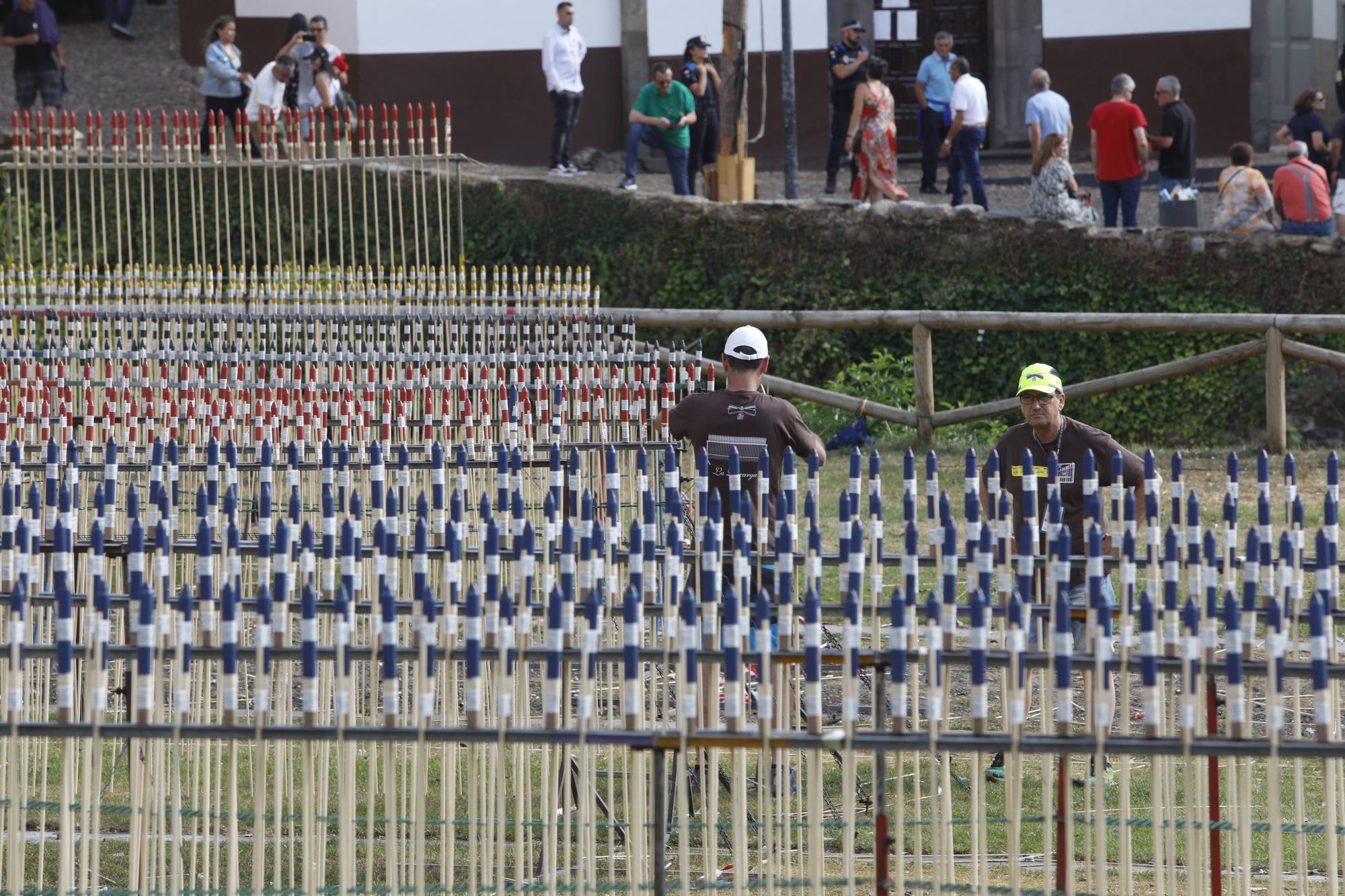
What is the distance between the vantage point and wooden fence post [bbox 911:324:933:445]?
14281 millimetres

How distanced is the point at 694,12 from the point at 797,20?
1164 millimetres

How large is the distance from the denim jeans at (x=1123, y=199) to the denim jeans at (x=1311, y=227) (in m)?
1.34

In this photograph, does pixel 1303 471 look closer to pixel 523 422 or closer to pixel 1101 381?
pixel 1101 381

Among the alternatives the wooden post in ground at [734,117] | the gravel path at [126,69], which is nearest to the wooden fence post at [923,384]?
the wooden post in ground at [734,117]

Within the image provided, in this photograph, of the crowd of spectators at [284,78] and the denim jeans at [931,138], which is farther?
the denim jeans at [931,138]

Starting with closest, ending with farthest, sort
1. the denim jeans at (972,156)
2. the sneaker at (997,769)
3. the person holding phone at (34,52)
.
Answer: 1. the sneaker at (997,769)
2. the denim jeans at (972,156)
3. the person holding phone at (34,52)

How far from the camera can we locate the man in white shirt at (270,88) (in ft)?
62.1

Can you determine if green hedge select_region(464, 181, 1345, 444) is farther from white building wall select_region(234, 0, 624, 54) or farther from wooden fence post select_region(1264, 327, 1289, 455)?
white building wall select_region(234, 0, 624, 54)

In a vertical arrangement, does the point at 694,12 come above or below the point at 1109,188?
above

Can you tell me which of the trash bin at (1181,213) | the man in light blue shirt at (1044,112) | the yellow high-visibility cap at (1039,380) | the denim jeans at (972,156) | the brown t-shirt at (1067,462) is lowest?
the brown t-shirt at (1067,462)

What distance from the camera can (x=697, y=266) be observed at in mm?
18531

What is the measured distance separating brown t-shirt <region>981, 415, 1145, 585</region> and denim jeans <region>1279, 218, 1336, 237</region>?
9.69 meters

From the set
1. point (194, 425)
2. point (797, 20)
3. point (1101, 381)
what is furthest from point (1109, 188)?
point (194, 425)

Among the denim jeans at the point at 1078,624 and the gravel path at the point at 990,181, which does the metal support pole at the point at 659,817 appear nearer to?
the denim jeans at the point at 1078,624
